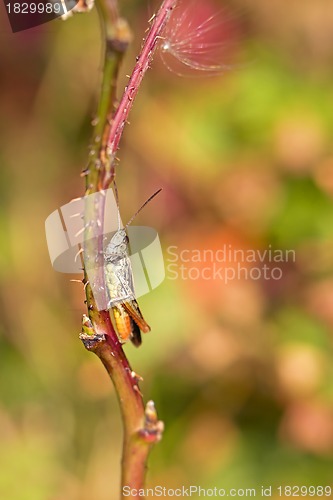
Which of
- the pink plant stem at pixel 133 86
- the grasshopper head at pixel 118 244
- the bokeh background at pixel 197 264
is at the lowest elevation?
the bokeh background at pixel 197 264

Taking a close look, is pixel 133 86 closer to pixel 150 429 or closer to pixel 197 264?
pixel 150 429

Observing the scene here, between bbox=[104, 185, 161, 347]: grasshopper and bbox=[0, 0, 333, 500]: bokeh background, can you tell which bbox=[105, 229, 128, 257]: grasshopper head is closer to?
bbox=[104, 185, 161, 347]: grasshopper

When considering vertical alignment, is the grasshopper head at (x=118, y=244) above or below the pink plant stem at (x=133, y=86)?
below

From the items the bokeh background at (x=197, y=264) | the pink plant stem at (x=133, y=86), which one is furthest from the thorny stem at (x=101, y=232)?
the bokeh background at (x=197, y=264)

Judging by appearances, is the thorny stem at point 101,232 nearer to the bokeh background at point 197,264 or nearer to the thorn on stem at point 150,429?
the thorn on stem at point 150,429

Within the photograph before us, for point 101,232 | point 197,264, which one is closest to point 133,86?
point 101,232

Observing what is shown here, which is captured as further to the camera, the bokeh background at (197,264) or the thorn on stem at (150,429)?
the bokeh background at (197,264)

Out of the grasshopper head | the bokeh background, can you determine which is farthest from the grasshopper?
the bokeh background

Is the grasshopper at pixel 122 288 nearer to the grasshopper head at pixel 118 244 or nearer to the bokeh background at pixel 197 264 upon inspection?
the grasshopper head at pixel 118 244

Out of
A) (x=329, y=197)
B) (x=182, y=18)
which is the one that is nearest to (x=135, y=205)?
(x=329, y=197)
